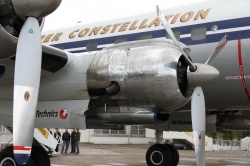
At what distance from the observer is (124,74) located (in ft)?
22.3

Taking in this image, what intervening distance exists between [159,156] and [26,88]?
573cm

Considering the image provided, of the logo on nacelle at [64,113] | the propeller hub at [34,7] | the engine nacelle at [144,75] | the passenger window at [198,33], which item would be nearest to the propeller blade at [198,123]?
the engine nacelle at [144,75]

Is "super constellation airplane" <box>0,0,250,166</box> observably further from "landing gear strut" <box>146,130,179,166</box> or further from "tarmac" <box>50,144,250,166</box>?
"tarmac" <box>50,144,250,166</box>

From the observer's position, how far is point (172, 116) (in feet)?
34.2

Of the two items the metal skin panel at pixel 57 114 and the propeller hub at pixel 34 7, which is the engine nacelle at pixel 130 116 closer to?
the metal skin panel at pixel 57 114

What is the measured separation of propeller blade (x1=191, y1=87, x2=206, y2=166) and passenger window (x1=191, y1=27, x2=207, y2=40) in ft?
6.52

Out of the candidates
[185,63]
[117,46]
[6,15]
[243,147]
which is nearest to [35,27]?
[6,15]

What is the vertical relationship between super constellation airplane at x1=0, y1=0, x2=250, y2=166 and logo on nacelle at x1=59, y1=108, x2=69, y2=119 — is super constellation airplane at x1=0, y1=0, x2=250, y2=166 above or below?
above

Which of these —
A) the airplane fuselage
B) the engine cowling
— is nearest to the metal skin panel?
the airplane fuselage

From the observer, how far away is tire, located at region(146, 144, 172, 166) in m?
9.75

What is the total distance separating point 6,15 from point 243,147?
120 feet

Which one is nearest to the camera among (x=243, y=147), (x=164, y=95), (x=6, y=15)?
(x=6, y=15)

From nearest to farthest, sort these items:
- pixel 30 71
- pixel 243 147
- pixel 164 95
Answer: pixel 30 71, pixel 164 95, pixel 243 147

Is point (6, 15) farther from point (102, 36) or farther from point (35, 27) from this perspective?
point (102, 36)
